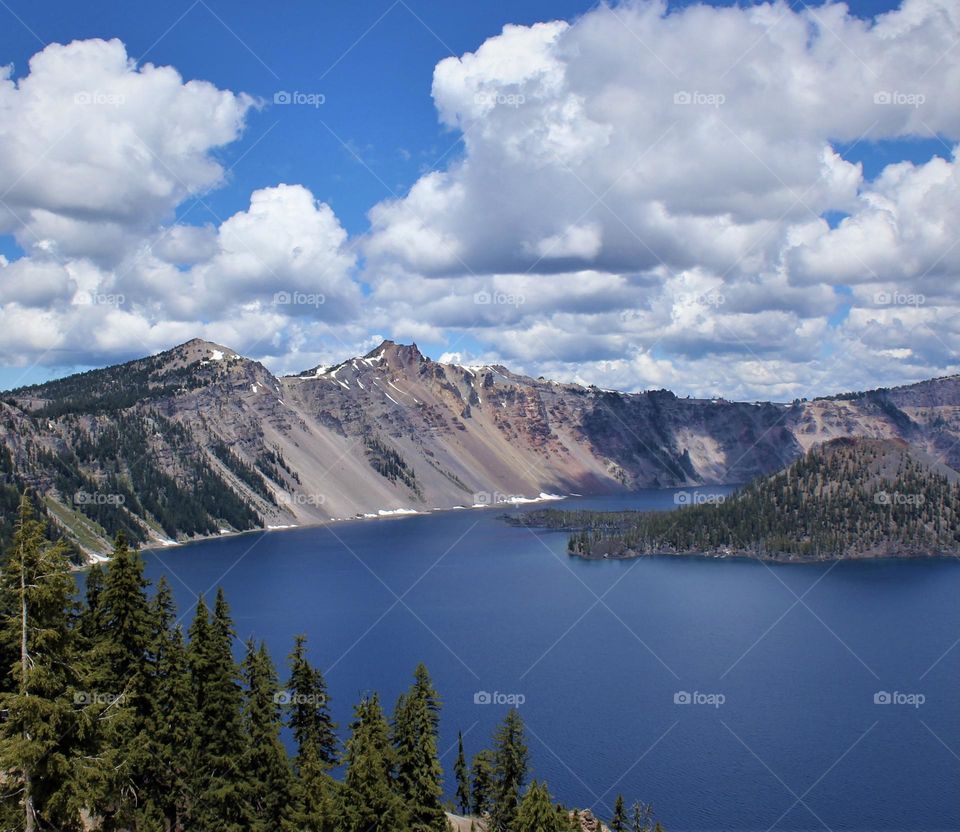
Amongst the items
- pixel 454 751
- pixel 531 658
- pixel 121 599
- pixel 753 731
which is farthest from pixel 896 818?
pixel 121 599

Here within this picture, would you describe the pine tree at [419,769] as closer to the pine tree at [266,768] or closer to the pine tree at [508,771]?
the pine tree at [266,768]

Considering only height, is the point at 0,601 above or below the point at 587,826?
above

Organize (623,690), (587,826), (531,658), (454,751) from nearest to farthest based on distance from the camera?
(587,826), (454,751), (623,690), (531,658)

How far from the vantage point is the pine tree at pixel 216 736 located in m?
37.1

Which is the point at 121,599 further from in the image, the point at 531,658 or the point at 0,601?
the point at 531,658

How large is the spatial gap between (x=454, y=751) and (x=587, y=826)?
69.8 ft

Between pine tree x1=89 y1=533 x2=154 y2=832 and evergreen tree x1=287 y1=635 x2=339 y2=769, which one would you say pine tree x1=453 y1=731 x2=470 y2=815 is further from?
pine tree x1=89 y1=533 x2=154 y2=832

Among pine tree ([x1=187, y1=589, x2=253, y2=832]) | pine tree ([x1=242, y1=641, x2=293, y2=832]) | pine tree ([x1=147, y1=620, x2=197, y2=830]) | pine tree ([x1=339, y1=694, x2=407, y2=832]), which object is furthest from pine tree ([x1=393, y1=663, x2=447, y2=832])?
pine tree ([x1=147, y1=620, x2=197, y2=830])

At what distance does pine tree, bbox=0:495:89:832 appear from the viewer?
18812 millimetres

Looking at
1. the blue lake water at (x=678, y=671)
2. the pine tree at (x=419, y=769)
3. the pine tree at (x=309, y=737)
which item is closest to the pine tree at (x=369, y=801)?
the pine tree at (x=309, y=737)

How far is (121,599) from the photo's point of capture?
34.2m

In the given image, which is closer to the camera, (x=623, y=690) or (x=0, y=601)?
(x=0, y=601)

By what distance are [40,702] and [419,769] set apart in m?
24.2

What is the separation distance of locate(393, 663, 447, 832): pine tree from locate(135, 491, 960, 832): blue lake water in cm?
3283
